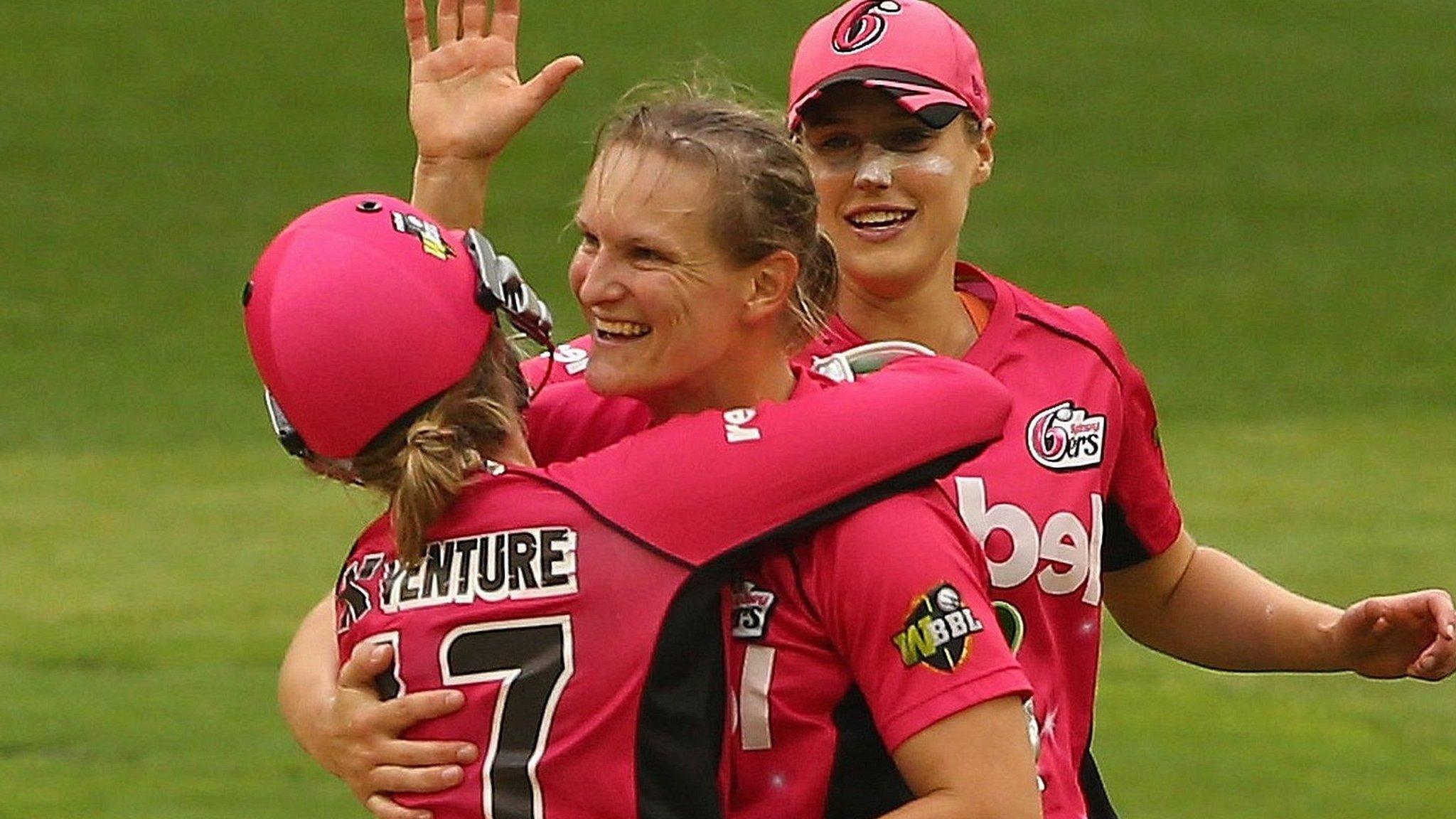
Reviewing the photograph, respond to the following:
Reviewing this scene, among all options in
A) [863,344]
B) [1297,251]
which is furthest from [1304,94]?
[863,344]

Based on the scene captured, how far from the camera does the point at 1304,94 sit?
56.6 feet

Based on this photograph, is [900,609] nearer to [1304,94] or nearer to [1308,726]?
[1308,726]

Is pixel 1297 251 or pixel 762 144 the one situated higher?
pixel 762 144

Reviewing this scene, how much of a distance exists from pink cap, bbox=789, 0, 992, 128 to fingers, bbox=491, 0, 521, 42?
0.40 m

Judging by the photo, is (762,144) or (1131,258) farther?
(1131,258)

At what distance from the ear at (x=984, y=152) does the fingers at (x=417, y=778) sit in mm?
1372

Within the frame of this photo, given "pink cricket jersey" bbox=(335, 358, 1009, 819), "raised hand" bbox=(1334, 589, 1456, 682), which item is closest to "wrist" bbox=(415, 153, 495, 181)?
"pink cricket jersey" bbox=(335, 358, 1009, 819)

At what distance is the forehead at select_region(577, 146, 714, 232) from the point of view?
109 inches

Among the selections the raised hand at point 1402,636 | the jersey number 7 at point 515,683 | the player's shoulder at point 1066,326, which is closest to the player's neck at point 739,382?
the jersey number 7 at point 515,683

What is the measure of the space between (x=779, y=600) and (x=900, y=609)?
0.15 meters

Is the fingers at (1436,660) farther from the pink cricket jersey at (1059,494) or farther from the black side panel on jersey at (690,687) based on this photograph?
the black side panel on jersey at (690,687)

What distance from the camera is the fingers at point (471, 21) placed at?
3.41 m

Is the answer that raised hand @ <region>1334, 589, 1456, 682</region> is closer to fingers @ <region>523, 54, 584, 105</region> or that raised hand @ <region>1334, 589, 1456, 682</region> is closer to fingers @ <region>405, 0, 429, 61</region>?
fingers @ <region>523, 54, 584, 105</region>

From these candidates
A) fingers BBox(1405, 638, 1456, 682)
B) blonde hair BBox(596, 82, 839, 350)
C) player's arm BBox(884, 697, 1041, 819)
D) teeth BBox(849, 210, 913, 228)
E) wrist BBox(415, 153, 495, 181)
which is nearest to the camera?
player's arm BBox(884, 697, 1041, 819)
